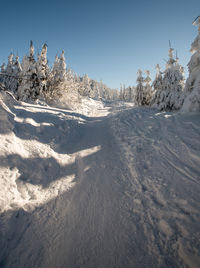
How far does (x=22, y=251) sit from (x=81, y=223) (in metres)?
0.95

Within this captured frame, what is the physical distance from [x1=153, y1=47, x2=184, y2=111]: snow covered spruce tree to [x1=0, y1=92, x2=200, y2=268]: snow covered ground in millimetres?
14777

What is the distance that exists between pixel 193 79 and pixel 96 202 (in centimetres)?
1075

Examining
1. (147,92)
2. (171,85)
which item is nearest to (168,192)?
(171,85)

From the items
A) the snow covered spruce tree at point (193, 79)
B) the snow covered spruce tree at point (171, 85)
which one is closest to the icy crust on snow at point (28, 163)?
the snow covered spruce tree at point (193, 79)

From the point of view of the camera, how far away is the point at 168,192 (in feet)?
9.61

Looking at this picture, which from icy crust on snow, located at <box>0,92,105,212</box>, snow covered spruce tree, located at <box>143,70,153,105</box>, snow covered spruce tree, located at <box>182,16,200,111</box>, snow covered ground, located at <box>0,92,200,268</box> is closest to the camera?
snow covered ground, located at <box>0,92,200,268</box>

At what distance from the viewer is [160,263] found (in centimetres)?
182

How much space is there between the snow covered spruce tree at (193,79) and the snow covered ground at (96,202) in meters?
3.96

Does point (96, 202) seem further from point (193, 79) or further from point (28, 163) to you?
point (193, 79)

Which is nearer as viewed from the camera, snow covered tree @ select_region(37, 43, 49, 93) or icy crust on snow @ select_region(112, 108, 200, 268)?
icy crust on snow @ select_region(112, 108, 200, 268)

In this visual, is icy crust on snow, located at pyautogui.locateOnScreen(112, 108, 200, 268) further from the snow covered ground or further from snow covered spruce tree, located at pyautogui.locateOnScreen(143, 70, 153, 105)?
snow covered spruce tree, located at pyautogui.locateOnScreen(143, 70, 153, 105)

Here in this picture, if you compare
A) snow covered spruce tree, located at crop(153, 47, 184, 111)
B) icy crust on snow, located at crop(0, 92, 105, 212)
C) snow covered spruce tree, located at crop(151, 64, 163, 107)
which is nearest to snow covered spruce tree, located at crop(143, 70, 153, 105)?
snow covered spruce tree, located at crop(151, 64, 163, 107)

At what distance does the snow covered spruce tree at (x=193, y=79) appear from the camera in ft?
26.5

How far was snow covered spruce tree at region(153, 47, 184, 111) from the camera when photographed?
18.0 m
